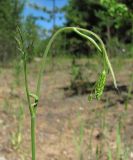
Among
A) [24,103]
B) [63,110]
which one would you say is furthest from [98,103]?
[24,103]

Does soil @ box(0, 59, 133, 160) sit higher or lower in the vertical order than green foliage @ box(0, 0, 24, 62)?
higher

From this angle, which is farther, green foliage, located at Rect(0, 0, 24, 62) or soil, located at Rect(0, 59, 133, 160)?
green foliage, located at Rect(0, 0, 24, 62)

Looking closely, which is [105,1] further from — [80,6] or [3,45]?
[80,6]

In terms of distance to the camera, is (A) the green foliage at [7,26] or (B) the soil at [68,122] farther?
(A) the green foliage at [7,26]

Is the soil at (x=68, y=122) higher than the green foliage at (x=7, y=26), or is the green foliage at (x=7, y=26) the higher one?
the soil at (x=68, y=122)

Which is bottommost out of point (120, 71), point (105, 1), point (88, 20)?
point (88, 20)

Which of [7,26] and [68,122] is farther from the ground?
[68,122]

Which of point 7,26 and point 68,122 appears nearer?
point 68,122

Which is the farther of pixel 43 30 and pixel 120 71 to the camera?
pixel 43 30
